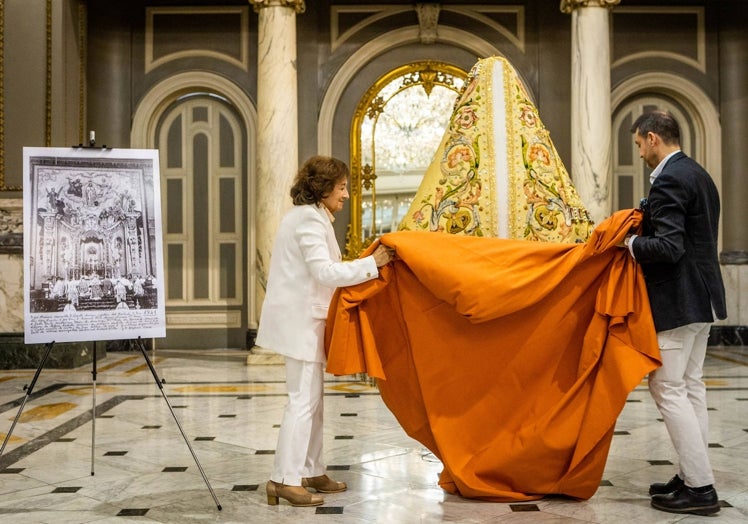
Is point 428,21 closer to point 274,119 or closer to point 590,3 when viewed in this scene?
point 590,3

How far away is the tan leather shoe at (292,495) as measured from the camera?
11.9 ft

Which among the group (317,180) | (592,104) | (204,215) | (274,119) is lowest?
(317,180)

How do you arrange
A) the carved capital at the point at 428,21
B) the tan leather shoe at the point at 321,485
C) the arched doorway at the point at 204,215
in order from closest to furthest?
the tan leather shoe at the point at 321,485
the carved capital at the point at 428,21
the arched doorway at the point at 204,215

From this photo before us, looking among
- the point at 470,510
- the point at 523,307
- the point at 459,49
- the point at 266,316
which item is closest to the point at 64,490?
the point at 266,316

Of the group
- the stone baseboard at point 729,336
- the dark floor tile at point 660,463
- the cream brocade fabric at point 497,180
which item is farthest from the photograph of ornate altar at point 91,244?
the stone baseboard at point 729,336

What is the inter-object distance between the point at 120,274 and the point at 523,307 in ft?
6.28

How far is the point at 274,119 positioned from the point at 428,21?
2.51 m

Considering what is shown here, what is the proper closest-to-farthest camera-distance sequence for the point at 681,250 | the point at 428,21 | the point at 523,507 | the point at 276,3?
the point at 681,250 < the point at 523,507 < the point at 276,3 < the point at 428,21

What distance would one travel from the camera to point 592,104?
29.9 ft

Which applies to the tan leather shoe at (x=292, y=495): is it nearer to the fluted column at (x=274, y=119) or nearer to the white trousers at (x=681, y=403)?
the white trousers at (x=681, y=403)

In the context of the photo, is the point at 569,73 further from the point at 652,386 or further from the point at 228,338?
the point at 652,386

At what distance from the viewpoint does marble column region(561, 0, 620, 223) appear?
9.08 meters

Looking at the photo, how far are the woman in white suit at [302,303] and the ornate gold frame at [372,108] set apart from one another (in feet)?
21.6

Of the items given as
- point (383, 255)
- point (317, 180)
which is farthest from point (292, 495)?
point (317, 180)
